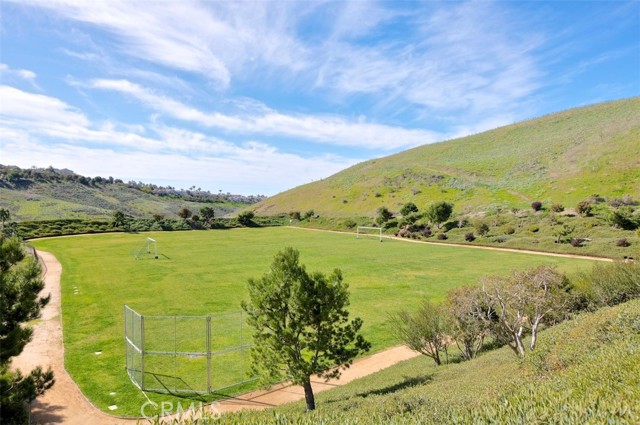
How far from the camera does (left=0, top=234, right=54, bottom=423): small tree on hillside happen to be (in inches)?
401

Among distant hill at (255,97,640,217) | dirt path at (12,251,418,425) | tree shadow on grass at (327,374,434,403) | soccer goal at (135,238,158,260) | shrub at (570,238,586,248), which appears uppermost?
distant hill at (255,97,640,217)

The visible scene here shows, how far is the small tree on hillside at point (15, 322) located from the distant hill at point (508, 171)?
85.4m

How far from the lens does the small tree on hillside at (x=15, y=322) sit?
1019 cm

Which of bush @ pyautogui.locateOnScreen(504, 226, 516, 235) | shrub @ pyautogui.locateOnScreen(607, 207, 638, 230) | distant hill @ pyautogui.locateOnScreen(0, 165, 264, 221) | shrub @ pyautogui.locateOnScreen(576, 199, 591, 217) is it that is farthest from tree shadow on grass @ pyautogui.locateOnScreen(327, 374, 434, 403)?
distant hill @ pyautogui.locateOnScreen(0, 165, 264, 221)

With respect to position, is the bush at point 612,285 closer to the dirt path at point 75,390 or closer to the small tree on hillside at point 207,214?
the dirt path at point 75,390

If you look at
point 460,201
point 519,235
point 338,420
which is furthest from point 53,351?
point 460,201

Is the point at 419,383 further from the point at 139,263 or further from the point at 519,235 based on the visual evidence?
the point at 519,235

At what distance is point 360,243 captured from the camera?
69062mm

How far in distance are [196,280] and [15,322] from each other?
26291mm

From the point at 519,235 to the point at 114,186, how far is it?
19429 cm

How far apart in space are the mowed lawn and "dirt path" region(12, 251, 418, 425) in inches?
19.2

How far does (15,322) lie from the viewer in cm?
1121

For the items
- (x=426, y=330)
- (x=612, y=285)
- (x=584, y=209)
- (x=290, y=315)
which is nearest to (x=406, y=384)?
(x=426, y=330)

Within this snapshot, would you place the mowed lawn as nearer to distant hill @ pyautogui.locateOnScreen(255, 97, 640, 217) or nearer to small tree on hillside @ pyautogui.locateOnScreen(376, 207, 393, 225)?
small tree on hillside @ pyautogui.locateOnScreen(376, 207, 393, 225)
